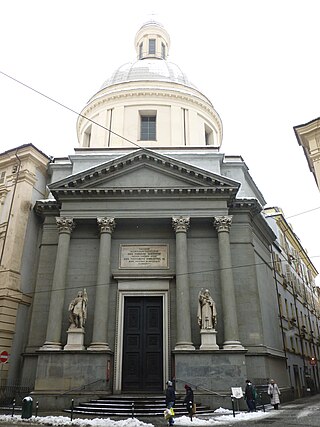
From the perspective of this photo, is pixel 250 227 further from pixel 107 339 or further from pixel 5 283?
pixel 5 283

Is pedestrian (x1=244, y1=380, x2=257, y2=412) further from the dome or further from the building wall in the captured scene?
the dome

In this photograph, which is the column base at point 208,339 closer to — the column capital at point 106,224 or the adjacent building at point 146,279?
the adjacent building at point 146,279

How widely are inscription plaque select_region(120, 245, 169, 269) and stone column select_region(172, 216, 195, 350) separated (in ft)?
4.62

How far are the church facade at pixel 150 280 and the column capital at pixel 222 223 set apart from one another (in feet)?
0.17

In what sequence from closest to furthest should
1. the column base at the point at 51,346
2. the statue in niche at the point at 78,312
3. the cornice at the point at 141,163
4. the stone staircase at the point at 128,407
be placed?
the stone staircase at the point at 128,407 → the column base at the point at 51,346 → the statue in niche at the point at 78,312 → the cornice at the point at 141,163

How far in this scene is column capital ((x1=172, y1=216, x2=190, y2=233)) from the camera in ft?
68.9

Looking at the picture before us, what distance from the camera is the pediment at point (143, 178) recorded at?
70.4 feet

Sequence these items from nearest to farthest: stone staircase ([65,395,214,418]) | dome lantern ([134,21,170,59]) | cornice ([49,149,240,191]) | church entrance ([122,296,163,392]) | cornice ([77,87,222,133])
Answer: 1. stone staircase ([65,395,214,418])
2. church entrance ([122,296,163,392])
3. cornice ([49,149,240,191])
4. cornice ([77,87,222,133])
5. dome lantern ([134,21,170,59])

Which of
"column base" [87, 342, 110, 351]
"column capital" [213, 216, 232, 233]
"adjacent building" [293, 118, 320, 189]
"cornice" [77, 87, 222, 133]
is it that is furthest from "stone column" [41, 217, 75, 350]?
"cornice" [77, 87, 222, 133]

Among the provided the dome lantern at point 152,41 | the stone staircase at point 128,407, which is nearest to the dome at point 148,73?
the dome lantern at point 152,41

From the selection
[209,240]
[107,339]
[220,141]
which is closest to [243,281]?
[209,240]

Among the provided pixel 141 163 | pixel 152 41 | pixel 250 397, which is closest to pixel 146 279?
pixel 141 163

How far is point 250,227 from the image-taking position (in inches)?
897

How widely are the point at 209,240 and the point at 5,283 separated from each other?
36.0 ft
